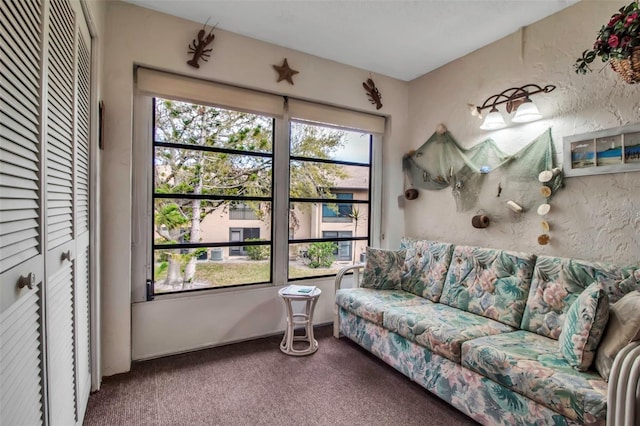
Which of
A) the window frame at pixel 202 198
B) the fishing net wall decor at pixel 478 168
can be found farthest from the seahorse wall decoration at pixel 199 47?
the fishing net wall decor at pixel 478 168

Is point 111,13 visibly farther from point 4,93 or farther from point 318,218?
point 318,218

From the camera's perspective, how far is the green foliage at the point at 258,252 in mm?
3016

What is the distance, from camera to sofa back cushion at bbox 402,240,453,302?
2.75 meters

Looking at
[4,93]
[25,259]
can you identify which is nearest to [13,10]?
[4,93]

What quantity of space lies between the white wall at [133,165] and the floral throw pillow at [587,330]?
215 cm

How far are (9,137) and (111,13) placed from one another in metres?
2.02

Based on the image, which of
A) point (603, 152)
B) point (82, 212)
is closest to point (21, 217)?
point (82, 212)

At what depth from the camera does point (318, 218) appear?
11.1 ft

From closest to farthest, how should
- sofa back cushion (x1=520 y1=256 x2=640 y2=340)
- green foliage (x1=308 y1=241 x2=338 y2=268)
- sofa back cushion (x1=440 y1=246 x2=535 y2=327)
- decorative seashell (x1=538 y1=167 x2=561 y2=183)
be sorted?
sofa back cushion (x1=520 y1=256 x2=640 y2=340), sofa back cushion (x1=440 y1=246 x2=535 y2=327), decorative seashell (x1=538 y1=167 x2=561 y2=183), green foliage (x1=308 y1=241 x2=338 y2=268)

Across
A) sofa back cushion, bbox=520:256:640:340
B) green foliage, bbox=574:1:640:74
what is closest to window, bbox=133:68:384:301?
sofa back cushion, bbox=520:256:640:340

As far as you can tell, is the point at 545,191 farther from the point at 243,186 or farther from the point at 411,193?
the point at 243,186

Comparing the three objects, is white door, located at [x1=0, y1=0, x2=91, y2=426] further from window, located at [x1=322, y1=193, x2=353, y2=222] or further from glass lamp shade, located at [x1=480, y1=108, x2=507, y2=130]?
glass lamp shade, located at [x1=480, y1=108, x2=507, y2=130]

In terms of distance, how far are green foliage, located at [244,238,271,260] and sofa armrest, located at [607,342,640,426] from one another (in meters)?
2.49

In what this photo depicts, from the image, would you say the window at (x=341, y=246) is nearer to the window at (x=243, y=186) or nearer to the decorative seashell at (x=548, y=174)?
the window at (x=243, y=186)
